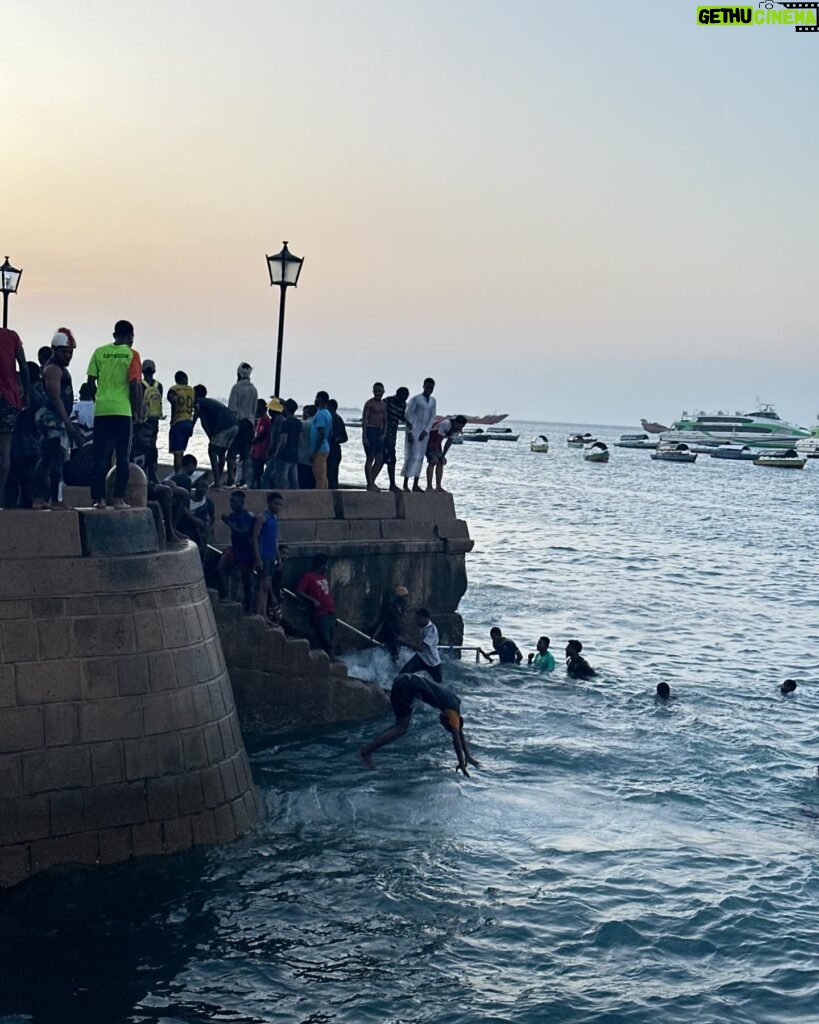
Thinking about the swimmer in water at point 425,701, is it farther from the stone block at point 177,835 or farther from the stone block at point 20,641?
the stone block at point 20,641

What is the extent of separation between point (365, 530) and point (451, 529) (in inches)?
78.4

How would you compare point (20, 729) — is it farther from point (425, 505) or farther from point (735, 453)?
point (735, 453)

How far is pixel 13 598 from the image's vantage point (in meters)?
10.6

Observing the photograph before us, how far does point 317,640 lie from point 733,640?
15541 millimetres

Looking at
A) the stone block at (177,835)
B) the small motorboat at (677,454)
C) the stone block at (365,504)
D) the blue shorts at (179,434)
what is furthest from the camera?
the small motorboat at (677,454)

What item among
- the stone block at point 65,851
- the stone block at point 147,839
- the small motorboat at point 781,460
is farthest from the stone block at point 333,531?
the small motorboat at point 781,460

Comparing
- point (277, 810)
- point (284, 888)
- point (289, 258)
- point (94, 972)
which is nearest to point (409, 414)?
point (289, 258)

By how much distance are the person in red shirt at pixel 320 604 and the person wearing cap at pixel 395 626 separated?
174 centimetres

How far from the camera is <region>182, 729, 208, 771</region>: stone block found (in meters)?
11.4

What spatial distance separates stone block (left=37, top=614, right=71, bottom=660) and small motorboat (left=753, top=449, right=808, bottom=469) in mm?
136258

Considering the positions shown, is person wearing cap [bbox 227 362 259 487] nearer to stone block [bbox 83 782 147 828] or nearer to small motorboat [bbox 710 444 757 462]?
stone block [bbox 83 782 147 828]

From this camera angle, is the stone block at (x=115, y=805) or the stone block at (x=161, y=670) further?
the stone block at (x=161, y=670)

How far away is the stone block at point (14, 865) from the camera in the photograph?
1051cm

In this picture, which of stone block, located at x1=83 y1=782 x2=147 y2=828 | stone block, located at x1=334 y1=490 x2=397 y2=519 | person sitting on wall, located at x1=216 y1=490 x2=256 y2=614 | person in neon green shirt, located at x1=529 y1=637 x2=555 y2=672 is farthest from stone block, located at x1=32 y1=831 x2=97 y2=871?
person in neon green shirt, located at x1=529 y1=637 x2=555 y2=672
